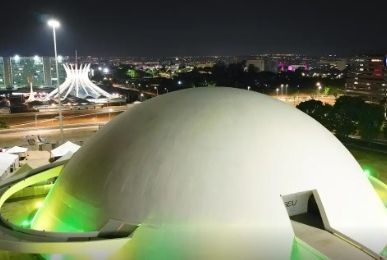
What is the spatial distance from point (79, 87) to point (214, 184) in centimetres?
7727

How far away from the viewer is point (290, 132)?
11781 millimetres

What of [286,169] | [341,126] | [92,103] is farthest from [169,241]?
[92,103]

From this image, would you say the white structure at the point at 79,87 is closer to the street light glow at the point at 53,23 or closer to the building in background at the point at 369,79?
the street light glow at the point at 53,23

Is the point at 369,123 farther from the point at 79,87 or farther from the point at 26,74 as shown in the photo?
the point at 26,74

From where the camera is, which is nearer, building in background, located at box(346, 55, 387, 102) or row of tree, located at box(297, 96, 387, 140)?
row of tree, located at box(297, 96, 387, 140)

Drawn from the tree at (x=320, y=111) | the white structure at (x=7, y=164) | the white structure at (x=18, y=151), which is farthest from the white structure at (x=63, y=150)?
the tree at (x=320, y=111)

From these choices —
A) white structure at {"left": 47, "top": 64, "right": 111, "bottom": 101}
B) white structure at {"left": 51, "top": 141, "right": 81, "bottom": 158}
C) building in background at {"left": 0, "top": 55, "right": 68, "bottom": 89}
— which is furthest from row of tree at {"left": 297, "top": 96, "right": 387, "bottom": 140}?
building in background at {"left": 0, "top": 55, "right": 68, "bottom": 89}

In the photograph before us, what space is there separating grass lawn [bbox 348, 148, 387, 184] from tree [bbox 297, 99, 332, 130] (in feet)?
17.7

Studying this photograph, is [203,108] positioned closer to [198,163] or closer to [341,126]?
[198,163]

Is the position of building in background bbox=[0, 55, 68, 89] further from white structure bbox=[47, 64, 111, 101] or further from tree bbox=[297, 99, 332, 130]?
tree bbox=[297, 99, 332, 130]

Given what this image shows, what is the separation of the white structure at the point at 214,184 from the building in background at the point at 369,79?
293 feet

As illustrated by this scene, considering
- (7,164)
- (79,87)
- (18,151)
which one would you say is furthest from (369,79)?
(7,164)

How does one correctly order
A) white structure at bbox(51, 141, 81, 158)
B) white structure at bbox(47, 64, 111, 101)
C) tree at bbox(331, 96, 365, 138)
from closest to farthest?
white structure at bbox(51, 141, 81, 158), tree at bbox(331, 96, 365, 138), white structure at bbox(47, 64, 111, 101)

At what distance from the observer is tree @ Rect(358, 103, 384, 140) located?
3834 cm
